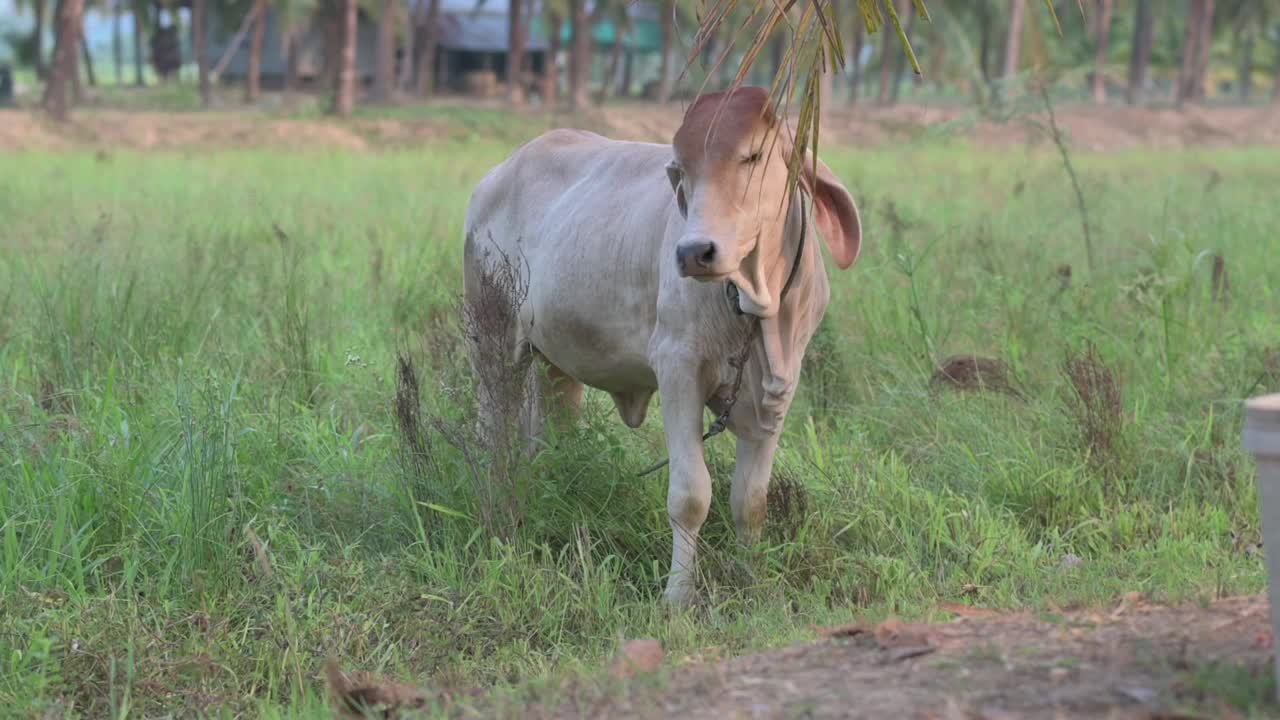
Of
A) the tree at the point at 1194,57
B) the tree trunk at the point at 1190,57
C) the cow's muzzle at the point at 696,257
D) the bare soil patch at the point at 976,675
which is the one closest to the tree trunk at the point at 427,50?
the tree at the point at 1194,57

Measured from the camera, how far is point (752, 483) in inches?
164

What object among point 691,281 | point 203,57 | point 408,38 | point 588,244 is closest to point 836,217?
point 691,281

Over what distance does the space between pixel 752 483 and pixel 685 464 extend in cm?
28

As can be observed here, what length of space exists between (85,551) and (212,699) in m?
0.90

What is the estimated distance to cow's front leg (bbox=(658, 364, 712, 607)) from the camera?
3953 millimetres

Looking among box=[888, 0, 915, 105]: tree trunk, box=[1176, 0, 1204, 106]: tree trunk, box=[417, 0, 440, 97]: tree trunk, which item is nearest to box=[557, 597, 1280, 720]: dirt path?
box=[888, 0, 915, 105]: tree trunk

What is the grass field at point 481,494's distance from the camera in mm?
3822

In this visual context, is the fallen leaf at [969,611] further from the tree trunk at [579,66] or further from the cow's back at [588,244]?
the tree trunk at [579,66]

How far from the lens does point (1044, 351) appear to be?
6.19 m

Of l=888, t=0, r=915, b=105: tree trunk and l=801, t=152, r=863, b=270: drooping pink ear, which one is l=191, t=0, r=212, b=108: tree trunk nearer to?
l=888, t=0, r=915, b=105: tree trunk

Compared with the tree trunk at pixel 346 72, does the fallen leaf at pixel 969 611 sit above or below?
below

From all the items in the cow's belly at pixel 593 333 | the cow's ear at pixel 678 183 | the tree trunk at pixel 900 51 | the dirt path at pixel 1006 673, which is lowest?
the dirt path at pixel 1006 673

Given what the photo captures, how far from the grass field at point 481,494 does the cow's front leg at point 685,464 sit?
110mm

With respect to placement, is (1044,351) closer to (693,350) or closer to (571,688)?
(693,350)
